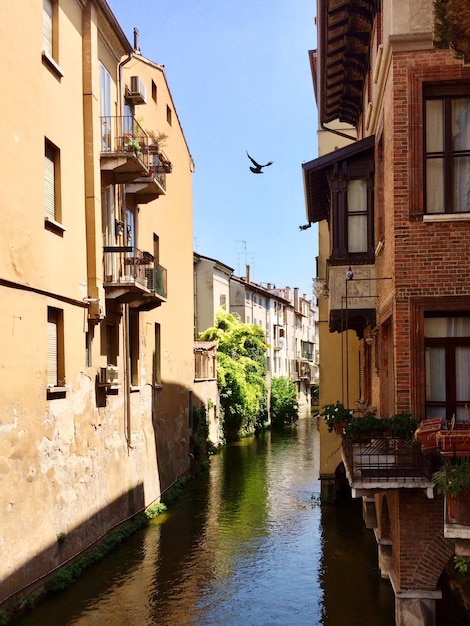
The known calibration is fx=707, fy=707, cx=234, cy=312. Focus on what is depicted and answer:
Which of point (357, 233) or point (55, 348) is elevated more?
point (357, 233)

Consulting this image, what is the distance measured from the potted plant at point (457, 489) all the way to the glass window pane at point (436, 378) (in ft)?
8.35

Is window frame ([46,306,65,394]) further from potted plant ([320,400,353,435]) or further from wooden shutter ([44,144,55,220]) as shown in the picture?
potted plant ([320,400,353,435])

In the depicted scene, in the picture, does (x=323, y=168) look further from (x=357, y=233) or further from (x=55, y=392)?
(x=55, y=392)

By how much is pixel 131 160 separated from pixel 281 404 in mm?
37279

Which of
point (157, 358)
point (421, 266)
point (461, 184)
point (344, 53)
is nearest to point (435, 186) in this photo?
point (461, 184)

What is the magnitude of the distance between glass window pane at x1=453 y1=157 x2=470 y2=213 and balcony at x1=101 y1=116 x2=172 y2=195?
26.7 feet

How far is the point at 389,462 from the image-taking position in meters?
9.30

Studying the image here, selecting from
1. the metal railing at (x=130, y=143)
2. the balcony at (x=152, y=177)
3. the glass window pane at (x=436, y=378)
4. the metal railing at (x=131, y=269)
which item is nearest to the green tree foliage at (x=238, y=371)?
the metal railing at (x=131, y=269)

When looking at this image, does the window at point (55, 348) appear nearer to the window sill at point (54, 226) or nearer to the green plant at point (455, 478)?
the window sill at point (54, 226)

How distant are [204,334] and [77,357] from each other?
26121 mm

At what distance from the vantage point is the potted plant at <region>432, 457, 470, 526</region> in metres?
7.44

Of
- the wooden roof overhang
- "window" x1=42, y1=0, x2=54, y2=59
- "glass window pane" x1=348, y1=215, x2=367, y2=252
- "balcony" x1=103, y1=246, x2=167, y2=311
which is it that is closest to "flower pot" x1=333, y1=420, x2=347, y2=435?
"glass window pane" x1=348, y1=215, x2=367, y2=252

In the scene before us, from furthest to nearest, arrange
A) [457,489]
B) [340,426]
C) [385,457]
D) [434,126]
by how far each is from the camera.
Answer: [340,426]
[434,126]
[385,457]
[457,489]

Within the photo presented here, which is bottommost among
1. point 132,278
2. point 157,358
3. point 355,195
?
point 157,358
